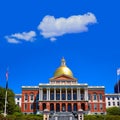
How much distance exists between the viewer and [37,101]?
127 m

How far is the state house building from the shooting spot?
120625 millimetres

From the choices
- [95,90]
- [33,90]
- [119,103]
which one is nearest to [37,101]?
[33,90]

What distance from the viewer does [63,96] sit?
122 metres

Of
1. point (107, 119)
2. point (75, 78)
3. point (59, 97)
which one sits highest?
point (75, 78)

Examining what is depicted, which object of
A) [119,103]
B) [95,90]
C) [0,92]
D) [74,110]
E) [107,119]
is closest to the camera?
[107,119]

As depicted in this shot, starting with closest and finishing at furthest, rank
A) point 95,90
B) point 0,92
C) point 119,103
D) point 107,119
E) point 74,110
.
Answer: point 107,119, point 0,92, point 74,110, point 95,90, point 119,103

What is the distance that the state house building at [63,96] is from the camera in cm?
12062

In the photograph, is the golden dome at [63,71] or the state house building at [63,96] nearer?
the state house building at [63,96]

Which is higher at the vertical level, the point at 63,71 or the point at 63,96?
the point at 63,71

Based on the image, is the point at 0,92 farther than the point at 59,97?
No

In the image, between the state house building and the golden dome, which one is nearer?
the state house building

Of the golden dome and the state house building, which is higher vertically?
the golden dome

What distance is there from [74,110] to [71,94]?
614cm

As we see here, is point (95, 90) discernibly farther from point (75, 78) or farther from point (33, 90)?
point (33, 90)
